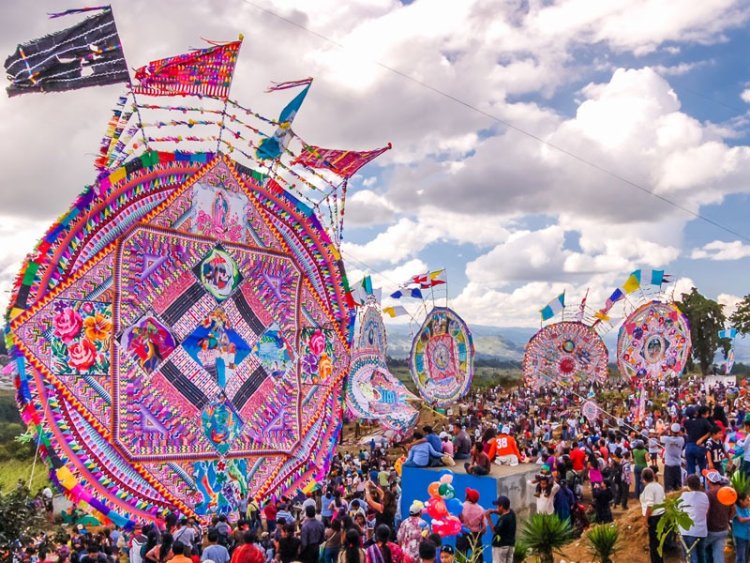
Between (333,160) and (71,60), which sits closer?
(71,60)

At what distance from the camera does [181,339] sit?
14.0 m

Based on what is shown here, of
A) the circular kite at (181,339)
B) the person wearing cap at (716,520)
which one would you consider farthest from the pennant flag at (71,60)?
the person wearing cap at (716,520)

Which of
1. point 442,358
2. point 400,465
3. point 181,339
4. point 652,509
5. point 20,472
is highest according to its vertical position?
point 442,358

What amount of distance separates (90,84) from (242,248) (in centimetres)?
441

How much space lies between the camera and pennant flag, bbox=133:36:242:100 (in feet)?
42.2

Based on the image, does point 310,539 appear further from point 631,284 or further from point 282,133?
point 631,284

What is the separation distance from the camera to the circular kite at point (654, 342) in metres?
35.9

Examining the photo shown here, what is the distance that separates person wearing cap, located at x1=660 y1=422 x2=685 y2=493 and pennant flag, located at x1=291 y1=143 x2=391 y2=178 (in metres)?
8.46

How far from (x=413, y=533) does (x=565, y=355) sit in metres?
32.5

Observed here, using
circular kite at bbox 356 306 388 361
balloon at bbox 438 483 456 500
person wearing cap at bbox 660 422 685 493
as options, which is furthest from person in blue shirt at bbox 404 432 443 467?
circular kite at bbox 356 306 388 361

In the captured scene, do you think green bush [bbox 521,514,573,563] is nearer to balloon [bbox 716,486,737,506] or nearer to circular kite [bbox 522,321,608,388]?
balloon [bbox 716,486,737,506]

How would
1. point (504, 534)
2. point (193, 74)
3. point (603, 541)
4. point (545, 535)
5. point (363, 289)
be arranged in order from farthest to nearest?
point (363, 289) → point (193, 74) → point (603, 541) → point (545, 535) → point (504, 534)

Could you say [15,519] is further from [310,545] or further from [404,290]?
[404,290]

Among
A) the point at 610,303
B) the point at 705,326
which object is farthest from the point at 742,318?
the point at 610,303
